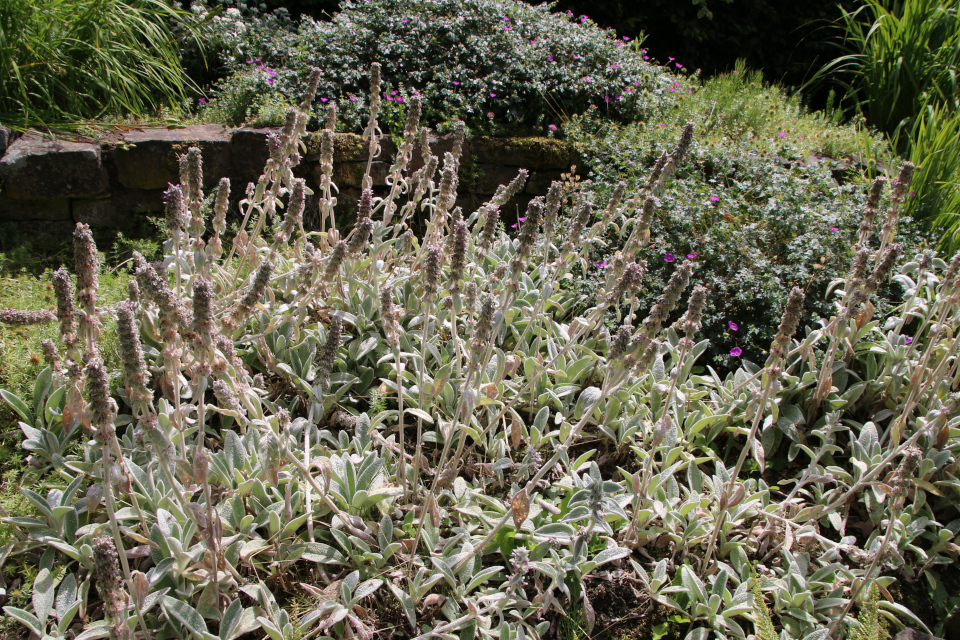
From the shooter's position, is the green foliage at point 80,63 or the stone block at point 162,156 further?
the green foliage at point 80,63

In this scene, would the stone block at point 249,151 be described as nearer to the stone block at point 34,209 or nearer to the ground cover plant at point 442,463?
the stone block at point 34,209

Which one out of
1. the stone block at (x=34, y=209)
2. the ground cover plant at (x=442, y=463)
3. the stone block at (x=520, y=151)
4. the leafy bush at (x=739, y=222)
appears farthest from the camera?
the stone block at (x=520, y=151)

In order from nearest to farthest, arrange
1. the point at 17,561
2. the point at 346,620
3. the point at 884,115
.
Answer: the point at 346,620, the point at 17,561, the point at 884,115

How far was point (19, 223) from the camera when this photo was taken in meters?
4.64

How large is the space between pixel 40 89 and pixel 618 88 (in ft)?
15.6

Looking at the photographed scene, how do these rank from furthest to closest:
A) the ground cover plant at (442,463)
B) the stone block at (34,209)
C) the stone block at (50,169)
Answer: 1. the stone block at (34,209)
2. the stone block at (50,169)
3. the ground cover plant at (442,463)

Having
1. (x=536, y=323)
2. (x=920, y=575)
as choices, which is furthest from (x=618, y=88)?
(x=920, y=575)

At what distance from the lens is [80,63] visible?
518 cm

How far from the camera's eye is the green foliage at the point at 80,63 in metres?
4.80

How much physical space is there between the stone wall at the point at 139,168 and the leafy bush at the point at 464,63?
40cm

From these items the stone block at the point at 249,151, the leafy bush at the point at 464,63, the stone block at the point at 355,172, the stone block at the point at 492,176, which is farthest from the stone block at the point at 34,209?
the stone block at the point at 492,176

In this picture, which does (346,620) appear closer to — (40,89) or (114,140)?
(114,140)

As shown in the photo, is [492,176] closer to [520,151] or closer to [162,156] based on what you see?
[520,151]

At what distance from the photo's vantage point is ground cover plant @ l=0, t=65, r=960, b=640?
193 centimetres
